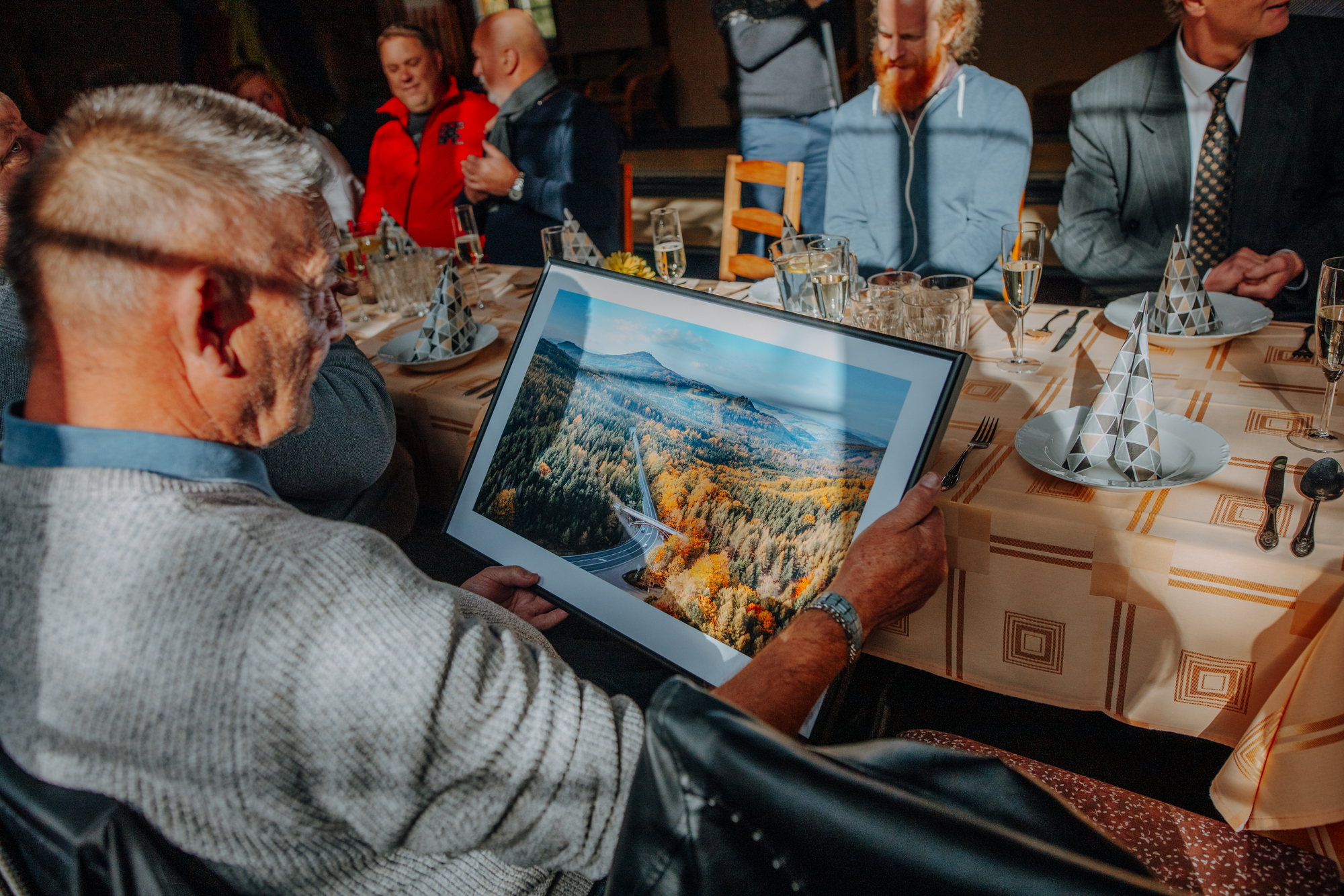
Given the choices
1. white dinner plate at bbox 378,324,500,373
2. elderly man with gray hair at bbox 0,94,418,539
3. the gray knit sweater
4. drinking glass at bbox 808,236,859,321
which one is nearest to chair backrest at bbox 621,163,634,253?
white dinner plate at bbox 378,324,500,373

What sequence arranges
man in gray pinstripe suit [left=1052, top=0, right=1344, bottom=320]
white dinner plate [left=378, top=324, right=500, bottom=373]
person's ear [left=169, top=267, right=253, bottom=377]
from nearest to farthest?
person's ear [left=169, top=267, right=253, bottom=377], white dinner plate [left=378, top=324, right=500, bottom=373], man in gray pinstripe suit [left=1052, top=0, right=1344, bottom=320]

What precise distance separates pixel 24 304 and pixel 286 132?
281 millimetres

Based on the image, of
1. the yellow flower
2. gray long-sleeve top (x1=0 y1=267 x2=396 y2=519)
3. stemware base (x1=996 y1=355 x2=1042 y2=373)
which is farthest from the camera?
the yellow flower

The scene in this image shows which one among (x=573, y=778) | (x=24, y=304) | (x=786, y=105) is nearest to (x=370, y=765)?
(x=573, y=778)

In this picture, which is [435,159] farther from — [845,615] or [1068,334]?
[845,615]

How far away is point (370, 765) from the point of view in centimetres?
62

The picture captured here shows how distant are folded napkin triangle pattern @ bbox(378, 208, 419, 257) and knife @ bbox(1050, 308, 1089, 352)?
5.81 ft

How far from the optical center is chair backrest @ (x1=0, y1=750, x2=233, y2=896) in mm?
551

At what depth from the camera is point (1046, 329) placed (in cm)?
159

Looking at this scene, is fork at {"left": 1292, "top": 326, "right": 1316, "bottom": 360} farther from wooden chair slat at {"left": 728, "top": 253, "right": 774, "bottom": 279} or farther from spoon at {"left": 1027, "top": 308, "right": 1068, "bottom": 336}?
wooden chair slat at {"left": 728, "top": 253, "right": 774, "bottom": 279}

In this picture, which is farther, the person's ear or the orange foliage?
the orange foliage

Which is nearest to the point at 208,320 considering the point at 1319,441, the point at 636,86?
the point at 1319,441

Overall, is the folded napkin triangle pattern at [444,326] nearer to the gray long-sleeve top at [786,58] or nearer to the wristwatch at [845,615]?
the wristwatch at [845,615]

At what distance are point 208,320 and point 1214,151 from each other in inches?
103
